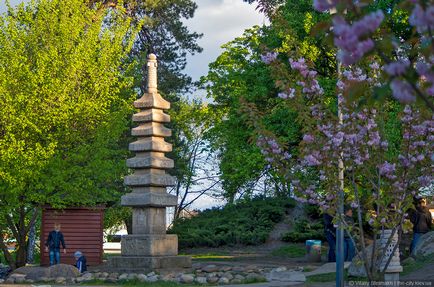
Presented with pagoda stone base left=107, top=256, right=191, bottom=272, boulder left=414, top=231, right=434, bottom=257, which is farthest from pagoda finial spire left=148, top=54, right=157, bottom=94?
boulder left=414, top=231, right=434, bottom=257

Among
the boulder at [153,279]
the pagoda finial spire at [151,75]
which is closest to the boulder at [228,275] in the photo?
the boulder at [153,279]

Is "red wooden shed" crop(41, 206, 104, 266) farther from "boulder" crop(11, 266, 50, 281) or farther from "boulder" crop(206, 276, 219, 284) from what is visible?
"boulder" crop(206, 276, 219, 284)

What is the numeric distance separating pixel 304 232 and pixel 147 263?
1302 cm

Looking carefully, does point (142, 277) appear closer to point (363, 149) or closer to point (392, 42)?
point (363, 149)

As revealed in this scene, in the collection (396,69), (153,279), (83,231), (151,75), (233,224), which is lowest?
(153,279)

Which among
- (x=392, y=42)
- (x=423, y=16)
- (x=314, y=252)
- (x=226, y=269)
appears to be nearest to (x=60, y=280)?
(x=226, y=269)

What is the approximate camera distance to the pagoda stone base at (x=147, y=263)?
2222 cm

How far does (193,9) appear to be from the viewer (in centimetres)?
4903

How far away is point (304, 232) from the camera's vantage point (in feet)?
111

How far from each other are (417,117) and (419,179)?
0.84m

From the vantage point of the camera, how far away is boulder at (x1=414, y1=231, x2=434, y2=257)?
67.6 ft

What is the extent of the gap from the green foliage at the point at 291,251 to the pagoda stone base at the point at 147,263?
27.6 feet

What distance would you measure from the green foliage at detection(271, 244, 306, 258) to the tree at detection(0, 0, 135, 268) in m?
7.59

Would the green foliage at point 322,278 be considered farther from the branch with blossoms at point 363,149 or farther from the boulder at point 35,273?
the branch with blossoms at point 363,149
